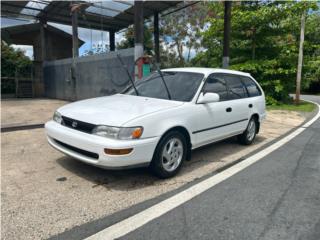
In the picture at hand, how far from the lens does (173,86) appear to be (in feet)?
16.2

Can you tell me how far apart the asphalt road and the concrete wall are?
6.96 m

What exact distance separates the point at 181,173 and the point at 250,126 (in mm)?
2572

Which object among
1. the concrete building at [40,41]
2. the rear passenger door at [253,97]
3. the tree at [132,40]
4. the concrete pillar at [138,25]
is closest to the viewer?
the rear passenger door at [253,97]

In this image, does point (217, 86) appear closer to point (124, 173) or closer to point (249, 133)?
point (249, 133)

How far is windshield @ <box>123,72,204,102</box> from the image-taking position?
4.71 metres

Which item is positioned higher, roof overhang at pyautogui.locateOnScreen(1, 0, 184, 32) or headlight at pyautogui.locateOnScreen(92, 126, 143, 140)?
roof overhang at pyautogui.locateOnScreen(1, 0, 184, 32)

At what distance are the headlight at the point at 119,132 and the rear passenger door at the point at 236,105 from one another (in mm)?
2232

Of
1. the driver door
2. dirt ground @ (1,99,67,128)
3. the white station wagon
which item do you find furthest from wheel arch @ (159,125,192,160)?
dirt ground @ (1,99,67,128)

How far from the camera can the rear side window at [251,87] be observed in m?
6.24

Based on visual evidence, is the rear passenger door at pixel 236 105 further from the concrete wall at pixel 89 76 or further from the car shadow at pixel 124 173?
the concrete wall at pixel 89 76

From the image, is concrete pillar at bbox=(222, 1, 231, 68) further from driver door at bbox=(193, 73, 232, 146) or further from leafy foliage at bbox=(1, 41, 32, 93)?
leafy foliage at bbox=(1, 41, 32, 93)

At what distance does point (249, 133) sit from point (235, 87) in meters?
1.16

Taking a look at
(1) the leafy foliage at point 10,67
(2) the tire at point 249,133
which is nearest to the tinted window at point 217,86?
(2) the tire at point 249,133

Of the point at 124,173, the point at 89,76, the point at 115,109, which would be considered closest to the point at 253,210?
the point at 124,173
